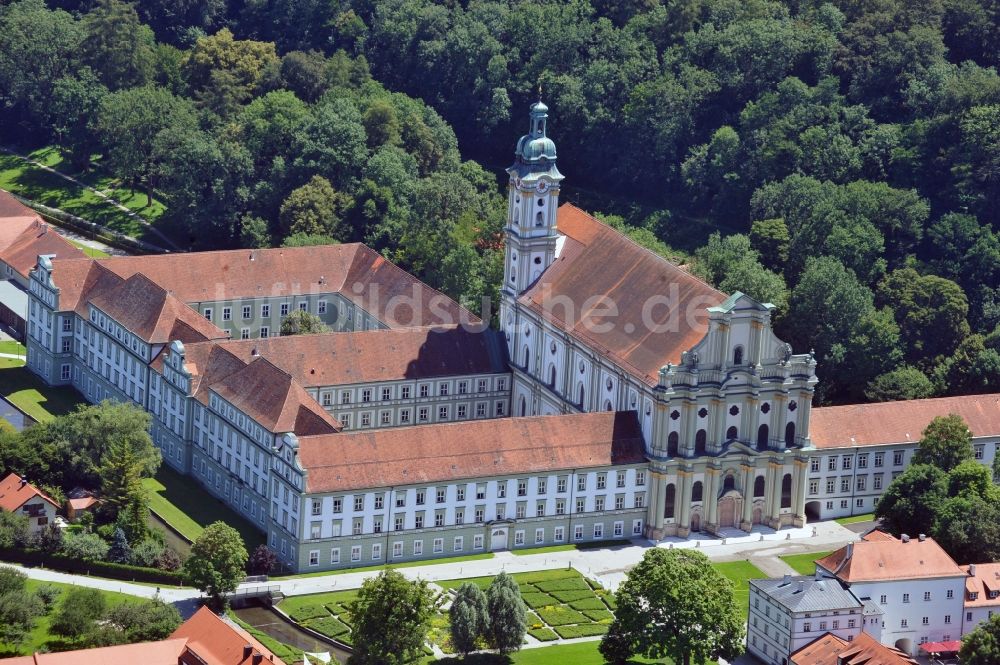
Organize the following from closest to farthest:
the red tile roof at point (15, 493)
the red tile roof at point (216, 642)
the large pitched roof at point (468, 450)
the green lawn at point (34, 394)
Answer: the red tile roof at point (216, 642), the large pitched roof at point (468, 450), the red tile roof at point (15, 493), the green lawn at point (34, 394)

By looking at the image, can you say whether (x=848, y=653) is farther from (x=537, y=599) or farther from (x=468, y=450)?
(x=468, y=450)

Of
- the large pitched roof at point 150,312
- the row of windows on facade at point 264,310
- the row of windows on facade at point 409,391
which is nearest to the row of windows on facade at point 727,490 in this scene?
the row of windows on facade at point 409,391

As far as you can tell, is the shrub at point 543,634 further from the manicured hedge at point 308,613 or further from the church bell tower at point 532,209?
the church bell tower at point 532,209

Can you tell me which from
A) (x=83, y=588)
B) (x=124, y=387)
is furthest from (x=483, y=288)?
(x=83, y=588)

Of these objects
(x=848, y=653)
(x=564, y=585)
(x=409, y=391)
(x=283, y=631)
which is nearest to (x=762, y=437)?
(x=564, y=585)

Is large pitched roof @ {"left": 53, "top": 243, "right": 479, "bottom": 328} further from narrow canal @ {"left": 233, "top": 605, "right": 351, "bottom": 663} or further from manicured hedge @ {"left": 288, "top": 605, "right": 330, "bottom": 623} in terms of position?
narrow canal @ {"left": 233, "top": 605, "right": 351, "bottom": 663}

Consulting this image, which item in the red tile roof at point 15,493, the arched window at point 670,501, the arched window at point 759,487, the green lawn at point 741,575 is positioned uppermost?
the arched window at point 759,487

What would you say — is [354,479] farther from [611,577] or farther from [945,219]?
[945,219]
